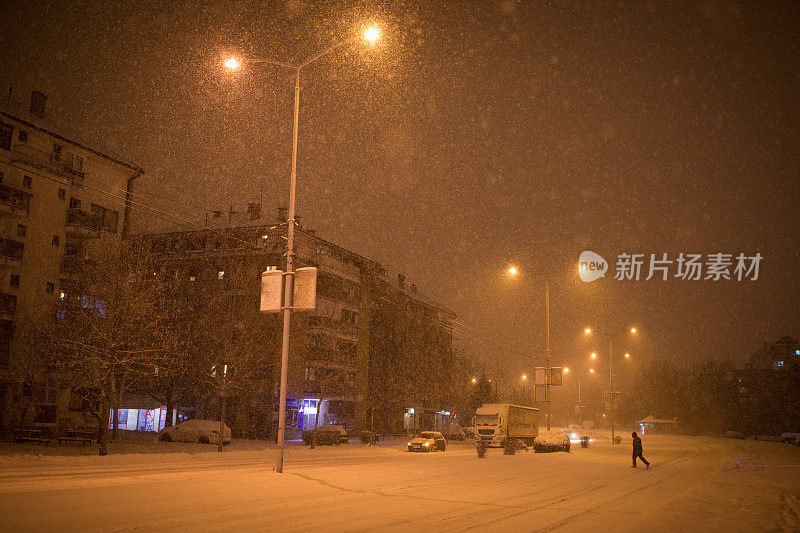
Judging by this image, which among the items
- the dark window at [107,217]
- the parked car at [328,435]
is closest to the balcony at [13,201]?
the dark window at [107,217]

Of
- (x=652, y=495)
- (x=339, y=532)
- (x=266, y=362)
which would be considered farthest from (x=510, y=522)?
(x=266, y=362)

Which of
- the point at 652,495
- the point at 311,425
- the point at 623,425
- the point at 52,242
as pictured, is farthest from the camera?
the point at 623,425

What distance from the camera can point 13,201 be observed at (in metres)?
41.9

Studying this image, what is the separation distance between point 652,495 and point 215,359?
3320cm

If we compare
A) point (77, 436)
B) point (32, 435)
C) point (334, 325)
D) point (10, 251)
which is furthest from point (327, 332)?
point (32, 435)

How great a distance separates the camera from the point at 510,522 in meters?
11.1

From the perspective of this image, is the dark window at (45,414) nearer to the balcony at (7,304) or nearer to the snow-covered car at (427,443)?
the balcony at (7,304)

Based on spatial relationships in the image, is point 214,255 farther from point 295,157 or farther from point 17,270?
point 295,157

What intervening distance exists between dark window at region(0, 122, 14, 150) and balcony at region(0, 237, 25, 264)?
6.57m

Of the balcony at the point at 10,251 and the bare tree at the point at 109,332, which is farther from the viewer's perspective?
the balcony at the point at 10,251

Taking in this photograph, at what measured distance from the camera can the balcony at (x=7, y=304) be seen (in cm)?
4056

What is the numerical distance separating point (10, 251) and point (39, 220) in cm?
318

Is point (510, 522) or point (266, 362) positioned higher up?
point (266, 362)

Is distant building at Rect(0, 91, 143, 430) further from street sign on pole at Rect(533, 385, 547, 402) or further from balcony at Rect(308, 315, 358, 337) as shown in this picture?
street sign on pole at Rect(533, 385, 547, 402)
